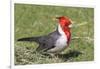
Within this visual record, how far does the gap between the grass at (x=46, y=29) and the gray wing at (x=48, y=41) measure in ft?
0.18

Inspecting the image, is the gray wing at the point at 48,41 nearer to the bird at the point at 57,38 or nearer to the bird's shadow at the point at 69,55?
the bird at the point at 57,38

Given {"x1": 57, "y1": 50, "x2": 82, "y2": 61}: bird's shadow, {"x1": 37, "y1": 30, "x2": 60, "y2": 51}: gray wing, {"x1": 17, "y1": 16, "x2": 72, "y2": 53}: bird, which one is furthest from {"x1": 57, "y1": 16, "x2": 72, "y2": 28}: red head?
{"x1": 57, "y1": 50, "x2": 82, "y2": 61}: bird's shadow

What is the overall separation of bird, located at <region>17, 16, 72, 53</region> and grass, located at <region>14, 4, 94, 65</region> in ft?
0.15

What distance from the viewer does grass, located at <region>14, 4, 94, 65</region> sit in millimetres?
2346

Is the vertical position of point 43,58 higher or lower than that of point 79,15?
lower

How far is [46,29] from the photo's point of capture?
2.45 m

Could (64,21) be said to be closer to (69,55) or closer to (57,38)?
(57,38)

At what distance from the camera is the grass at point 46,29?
7.70 ft

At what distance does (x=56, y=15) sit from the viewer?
98.2 inches

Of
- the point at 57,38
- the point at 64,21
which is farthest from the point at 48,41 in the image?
the point at 64,21

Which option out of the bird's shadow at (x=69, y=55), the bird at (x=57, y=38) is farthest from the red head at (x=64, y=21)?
the bird's shadow at (x=69, y=55)

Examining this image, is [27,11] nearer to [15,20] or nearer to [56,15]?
[15,20]
